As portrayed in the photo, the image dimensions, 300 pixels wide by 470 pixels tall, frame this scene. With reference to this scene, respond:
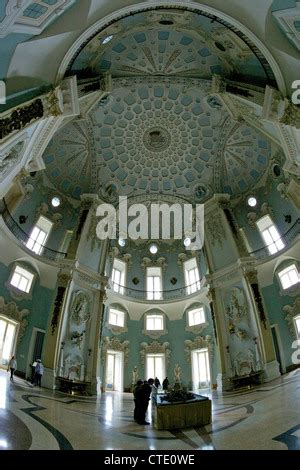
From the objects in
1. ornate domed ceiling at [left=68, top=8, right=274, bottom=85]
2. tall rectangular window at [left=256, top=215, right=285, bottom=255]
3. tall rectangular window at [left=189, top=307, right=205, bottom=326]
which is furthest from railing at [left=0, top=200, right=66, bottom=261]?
tall rectangular window at [left=256, top=215, right=285, bottom=255]

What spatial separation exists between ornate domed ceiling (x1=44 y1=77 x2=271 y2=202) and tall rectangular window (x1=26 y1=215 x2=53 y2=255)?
2993mm

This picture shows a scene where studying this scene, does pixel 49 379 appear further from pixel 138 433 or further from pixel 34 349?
pixel 138 433

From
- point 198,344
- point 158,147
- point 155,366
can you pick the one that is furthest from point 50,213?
point 198,344

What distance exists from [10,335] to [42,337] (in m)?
1.82

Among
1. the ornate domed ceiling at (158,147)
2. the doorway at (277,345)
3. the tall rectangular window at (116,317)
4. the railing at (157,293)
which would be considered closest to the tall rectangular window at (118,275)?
the railing at (157,293)

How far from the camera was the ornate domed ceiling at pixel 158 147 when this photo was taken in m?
21.9

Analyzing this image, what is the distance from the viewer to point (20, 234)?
20.2m

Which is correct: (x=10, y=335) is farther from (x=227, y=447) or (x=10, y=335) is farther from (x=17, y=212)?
(x=227, y=447)

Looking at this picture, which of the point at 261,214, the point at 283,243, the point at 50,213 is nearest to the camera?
the point at 283,243

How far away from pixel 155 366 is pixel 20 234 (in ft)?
43.0

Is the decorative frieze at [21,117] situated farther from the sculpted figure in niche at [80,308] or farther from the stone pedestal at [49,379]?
the stone pedestal at [49,379]

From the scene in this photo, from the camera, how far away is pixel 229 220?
23.4 m

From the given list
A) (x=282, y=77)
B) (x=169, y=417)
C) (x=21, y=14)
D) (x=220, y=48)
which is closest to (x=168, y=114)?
(x=220, y=48)

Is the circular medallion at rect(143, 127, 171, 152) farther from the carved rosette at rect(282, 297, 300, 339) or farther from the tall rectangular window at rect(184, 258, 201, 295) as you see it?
the carved rosette at rect(282, 297, 300, 339)
